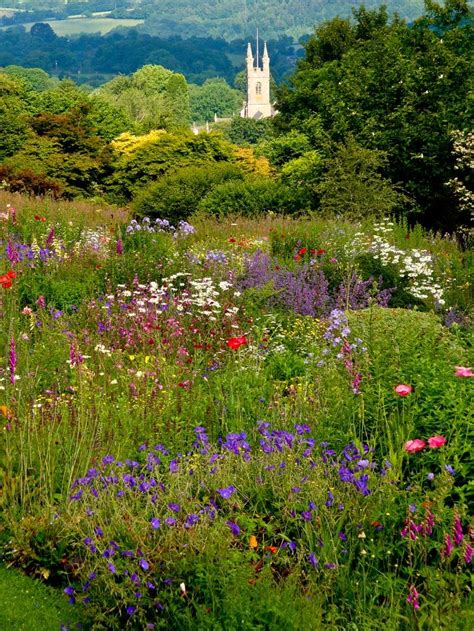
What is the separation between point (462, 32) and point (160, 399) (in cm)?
1634

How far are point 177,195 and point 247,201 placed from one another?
249cm

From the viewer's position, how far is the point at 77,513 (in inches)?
136

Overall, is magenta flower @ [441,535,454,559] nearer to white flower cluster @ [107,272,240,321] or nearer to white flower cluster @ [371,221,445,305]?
white flower cluster @ [107,272,240,321]

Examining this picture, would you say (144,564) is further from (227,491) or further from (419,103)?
(419,103)

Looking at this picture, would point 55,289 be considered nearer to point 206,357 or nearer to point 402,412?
point 206,357

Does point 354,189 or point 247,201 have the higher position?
point 354,189

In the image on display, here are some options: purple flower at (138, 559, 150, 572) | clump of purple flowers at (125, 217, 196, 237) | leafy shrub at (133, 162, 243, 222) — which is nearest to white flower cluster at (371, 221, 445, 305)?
clump of purple flowers at (125, 217, 196, 237)

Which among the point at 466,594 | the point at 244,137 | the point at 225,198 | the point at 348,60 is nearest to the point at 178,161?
the point at 348,60

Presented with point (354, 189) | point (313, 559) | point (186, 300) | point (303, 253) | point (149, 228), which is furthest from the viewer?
point (354, 189)

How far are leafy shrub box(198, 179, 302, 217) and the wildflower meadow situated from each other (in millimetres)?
10857

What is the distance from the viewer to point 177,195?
19469 mm

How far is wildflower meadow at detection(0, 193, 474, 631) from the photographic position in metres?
3.03

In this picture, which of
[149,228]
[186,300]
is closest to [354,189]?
[149,228]

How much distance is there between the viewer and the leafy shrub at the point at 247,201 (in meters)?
17.5
